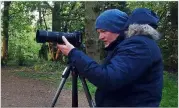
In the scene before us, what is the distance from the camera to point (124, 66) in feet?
5.20

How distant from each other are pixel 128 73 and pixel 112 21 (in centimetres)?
29

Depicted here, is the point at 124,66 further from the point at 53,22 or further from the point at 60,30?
the point at 60,30

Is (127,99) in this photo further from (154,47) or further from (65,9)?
(65,9)

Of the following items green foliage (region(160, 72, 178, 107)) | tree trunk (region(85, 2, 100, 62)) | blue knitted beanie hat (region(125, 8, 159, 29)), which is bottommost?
green foliage (region(160, 72, 178, 107))

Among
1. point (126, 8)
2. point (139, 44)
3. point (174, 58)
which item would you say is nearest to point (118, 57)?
point (139, 44)

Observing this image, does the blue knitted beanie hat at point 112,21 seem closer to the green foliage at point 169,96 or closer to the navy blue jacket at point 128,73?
the navy blue jacket at point 128,73

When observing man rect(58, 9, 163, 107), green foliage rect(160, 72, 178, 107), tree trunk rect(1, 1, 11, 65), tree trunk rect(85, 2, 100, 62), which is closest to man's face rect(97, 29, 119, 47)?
man rect(58, 9, 163, 107)

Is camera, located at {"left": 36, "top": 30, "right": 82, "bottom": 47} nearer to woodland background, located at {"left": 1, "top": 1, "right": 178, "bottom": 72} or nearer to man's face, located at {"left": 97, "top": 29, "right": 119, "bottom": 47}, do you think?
man's face, located at {"left": 97, "top": 29, "right": 119, "bottom": 47}

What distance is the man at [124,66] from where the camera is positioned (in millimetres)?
1595

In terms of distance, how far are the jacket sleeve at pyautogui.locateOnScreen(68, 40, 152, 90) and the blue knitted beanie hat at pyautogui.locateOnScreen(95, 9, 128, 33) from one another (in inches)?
5.3

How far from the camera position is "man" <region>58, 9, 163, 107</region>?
5.23 feet

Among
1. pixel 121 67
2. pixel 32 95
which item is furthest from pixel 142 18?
pixel 32 95

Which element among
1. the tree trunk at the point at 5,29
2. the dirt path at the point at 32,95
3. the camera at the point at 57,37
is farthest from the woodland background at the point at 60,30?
the camera at the point at 57,37

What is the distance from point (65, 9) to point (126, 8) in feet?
16.0
